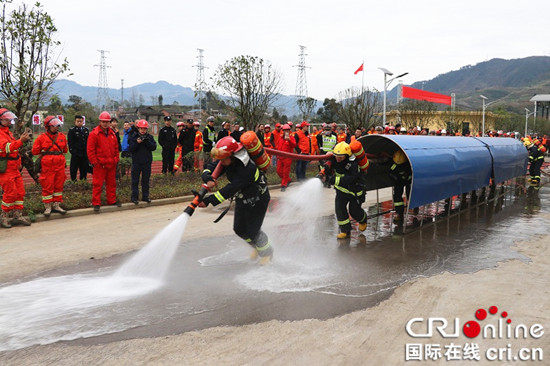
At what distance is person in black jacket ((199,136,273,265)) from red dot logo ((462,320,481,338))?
2852 millimetres

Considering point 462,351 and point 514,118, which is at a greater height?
point 514,118

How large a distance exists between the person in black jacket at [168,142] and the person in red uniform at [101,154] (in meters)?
4.34

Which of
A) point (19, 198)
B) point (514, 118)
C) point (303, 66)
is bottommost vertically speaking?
point (19, 198)

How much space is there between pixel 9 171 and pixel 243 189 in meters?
5.04

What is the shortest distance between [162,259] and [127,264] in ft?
1.64

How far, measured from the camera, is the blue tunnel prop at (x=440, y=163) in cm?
839

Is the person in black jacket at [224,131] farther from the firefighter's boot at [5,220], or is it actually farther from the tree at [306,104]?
the tree at [306,104]

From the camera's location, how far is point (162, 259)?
6605 millimetres

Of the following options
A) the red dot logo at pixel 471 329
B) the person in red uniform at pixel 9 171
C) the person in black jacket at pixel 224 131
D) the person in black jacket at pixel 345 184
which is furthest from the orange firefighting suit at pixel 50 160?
the red dot logo at pixel 471 329

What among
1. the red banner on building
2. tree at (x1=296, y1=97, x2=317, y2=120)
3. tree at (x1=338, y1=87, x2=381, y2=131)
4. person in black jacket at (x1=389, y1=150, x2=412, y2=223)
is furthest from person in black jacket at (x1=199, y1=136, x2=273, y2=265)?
tree at (x1=296, y1=97, x2=317, y2=120)

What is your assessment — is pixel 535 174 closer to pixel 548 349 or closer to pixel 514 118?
pixel 548 349

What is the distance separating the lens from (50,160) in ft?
29.9

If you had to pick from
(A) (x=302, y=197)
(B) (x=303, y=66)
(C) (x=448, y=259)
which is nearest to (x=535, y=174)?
(A) (x=302, y=197)

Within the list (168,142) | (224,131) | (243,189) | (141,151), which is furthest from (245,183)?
(168,142)
